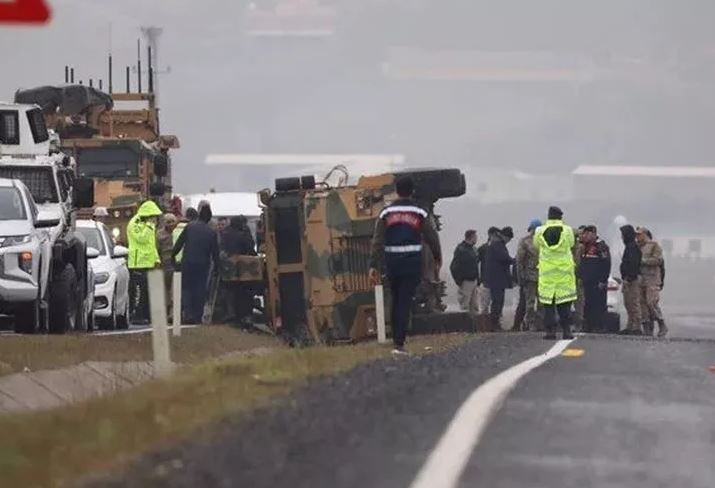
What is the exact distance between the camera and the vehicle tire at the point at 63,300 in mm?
22125

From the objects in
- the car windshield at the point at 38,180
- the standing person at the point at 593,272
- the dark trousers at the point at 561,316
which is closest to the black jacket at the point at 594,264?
the standing person at the point at 593,272

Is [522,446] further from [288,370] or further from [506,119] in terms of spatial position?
[506,119]

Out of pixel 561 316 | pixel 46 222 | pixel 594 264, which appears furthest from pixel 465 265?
pixel 46 222

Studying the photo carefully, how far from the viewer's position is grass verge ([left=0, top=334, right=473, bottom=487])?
9.03 meters

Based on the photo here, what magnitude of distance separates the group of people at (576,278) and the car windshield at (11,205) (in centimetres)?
827

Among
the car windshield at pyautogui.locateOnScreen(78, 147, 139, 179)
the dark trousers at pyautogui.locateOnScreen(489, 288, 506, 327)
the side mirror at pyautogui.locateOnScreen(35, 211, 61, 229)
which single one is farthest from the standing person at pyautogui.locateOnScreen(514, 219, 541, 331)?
the side mirror at pyautogui.locateOnScreen(35, 211, 61, 229)

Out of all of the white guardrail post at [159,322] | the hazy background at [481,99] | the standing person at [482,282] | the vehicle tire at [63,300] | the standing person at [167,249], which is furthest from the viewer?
the hazy background at [481,99]

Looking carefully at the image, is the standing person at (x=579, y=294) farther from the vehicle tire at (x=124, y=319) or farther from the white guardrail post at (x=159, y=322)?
the white guardrail post at (x=159, y=322)

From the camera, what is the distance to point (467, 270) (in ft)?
104

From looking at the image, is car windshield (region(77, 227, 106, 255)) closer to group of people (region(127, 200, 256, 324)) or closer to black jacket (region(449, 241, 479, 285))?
group of people (region(127, 200, 256, 324))

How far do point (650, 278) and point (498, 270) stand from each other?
2410 millimetres

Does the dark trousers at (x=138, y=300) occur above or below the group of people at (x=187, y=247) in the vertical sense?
below

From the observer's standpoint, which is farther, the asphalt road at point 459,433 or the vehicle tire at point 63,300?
the vehicle tire at point 63,300

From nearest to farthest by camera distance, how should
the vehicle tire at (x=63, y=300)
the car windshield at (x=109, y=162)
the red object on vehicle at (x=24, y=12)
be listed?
the red object on vehicle at (x=24, y=12) < the vehicle tire at (x=63, y=300) < the car windshield at (x=109, y=162)
